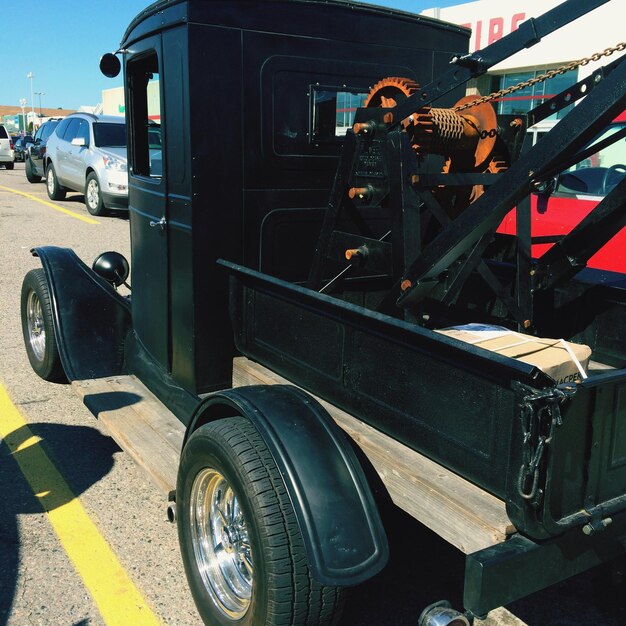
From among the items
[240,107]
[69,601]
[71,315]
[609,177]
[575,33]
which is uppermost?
[575,33]

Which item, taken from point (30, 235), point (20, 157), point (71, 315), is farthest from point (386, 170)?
point (20, 157)

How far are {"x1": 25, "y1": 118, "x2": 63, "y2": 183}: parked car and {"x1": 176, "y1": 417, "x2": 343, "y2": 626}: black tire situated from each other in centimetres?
1826

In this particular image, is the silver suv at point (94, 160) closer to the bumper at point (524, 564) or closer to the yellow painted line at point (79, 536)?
the yellow painted line at point (79, 536)

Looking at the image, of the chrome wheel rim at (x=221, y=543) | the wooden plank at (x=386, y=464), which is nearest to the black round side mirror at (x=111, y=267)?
the wooden plank at (x=386, y=464)

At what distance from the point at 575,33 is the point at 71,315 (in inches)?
559

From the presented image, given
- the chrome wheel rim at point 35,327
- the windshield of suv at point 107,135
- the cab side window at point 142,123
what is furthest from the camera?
the windshield of suv at point 107,135

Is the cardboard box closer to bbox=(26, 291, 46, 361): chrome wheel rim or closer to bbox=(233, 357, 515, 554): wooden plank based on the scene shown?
bbox=(233, 357, 515, 554): wooden plank

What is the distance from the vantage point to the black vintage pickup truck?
190 centimetres

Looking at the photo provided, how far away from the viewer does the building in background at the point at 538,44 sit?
14617 millimetres

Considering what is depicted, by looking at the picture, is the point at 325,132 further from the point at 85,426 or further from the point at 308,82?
the point at 85,426

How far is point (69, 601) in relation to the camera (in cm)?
277

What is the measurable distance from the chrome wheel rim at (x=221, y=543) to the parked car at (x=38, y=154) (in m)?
18.3

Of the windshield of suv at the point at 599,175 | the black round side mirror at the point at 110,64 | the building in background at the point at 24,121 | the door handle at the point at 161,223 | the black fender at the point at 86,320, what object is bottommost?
the black fender at the point at 86,320

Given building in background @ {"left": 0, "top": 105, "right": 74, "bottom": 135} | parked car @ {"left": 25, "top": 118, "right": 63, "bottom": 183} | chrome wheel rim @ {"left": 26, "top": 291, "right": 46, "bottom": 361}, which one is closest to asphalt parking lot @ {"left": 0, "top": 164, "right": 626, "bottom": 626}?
chrome wheel rim @ {"left": 26, "top": 291, "right": 46, "bottom": 361}
